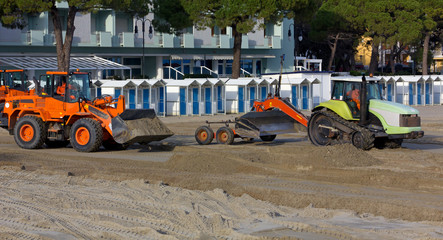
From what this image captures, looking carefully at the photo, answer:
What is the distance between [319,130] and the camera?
19.6m

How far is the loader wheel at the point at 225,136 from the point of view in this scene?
2033cm

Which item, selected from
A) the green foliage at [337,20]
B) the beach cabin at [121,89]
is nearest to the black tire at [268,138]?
the beach cabin at [121,89]

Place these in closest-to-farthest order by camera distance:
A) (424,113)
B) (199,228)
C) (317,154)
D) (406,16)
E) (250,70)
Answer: (199,228)
(317,154)
(424,113)
(406,16)
(250,70)

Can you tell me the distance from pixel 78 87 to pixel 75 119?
0.91 metres

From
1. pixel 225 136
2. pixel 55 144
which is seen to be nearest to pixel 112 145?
pixel 55 144

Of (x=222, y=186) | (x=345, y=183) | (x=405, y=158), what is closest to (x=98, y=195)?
(x=222, y=186)

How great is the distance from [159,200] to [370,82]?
30.9 ft

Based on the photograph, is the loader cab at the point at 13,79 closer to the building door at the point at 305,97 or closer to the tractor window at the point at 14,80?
→ the tractor window at the point at 14,80

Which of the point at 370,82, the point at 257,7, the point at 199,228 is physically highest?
the point at 257,7

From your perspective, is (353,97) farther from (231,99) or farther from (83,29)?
(83,29)

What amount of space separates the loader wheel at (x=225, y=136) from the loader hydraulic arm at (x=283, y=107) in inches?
64.6

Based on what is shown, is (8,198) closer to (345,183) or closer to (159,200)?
(159,200)

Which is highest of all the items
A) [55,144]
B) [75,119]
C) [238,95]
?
[238,95]

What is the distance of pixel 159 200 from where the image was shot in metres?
11.7
